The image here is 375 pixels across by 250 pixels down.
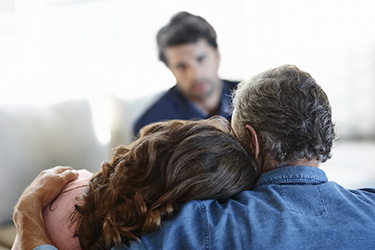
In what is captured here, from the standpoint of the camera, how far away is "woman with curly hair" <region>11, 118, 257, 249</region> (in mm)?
992

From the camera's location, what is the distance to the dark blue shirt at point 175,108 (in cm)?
238

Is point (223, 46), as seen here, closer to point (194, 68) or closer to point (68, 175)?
point (194, 68)

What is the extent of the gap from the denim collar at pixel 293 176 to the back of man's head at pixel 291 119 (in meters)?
0.06

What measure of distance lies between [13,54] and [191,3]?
172cm

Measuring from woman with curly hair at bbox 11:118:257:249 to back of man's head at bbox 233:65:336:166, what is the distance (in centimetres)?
10

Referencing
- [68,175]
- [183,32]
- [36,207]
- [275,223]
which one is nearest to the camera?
[275,223]

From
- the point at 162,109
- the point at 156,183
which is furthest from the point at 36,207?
the point at 162,109

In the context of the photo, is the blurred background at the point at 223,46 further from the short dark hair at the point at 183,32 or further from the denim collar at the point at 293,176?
the denim collar at the point at 293,176

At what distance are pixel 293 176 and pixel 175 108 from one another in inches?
57.0

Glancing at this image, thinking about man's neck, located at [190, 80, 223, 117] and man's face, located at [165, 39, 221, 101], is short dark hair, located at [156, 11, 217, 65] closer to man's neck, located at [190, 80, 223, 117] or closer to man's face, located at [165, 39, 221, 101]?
man's face, located at [165, 39, 221, 101]

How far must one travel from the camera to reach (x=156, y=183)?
1053 mm

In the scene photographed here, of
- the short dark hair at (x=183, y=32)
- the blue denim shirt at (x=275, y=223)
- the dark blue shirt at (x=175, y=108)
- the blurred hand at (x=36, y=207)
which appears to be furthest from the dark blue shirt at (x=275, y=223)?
the short dark hair at (x=183, y=32)

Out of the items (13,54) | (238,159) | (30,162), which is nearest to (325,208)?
(238,159)

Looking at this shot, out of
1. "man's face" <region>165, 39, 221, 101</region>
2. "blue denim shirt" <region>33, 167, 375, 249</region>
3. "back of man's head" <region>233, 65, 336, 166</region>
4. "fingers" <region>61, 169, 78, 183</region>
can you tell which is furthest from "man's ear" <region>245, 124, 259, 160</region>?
"man's face" <region>165, 39, 221, 101</region>
